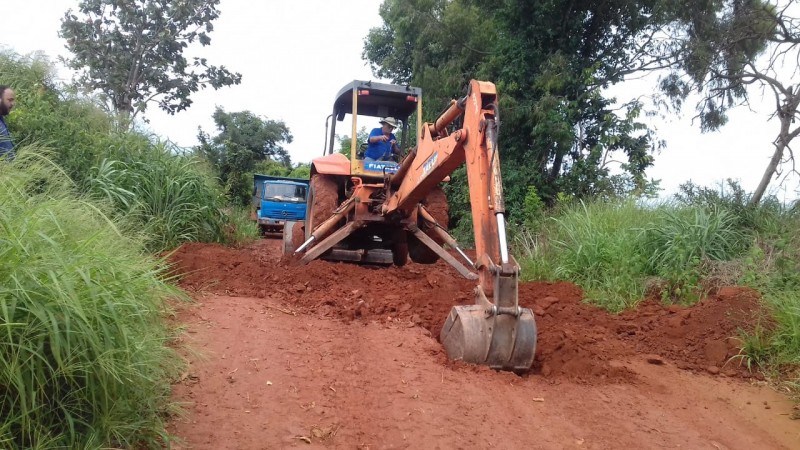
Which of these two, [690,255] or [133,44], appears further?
[133,44]

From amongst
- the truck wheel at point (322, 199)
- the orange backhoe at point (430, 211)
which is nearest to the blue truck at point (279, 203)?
the orange backhoe at point (430, 211)

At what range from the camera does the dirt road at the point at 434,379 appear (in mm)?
3514

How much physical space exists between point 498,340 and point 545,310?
1.94m

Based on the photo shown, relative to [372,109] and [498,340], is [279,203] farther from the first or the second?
[498,340]

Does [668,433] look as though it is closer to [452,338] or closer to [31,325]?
[452,338]

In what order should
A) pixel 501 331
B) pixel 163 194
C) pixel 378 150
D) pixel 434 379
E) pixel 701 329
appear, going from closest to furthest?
pixel 434 379 → pixel 501 331 → pixel 701 329 → pixel 163 194 → pixel 378 150

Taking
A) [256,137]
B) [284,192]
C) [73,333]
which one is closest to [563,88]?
[284,192]

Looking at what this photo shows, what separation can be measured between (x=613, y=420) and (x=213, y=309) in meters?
3.27

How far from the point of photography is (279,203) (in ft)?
62.5

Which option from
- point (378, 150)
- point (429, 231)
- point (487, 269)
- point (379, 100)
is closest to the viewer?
point (487, 269)

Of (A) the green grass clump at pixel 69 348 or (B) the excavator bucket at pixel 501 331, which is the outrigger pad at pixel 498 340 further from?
(A) the green grass clump at pixel 69 348

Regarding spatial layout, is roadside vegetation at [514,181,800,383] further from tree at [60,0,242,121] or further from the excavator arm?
tree at [60,0,242,121]

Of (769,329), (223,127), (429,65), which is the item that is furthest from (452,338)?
(223,127)

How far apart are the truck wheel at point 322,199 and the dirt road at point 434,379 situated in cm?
170
